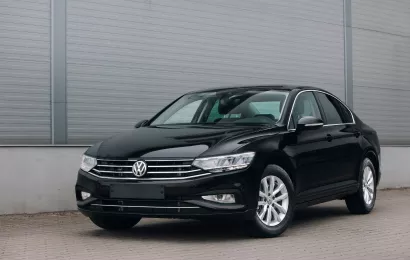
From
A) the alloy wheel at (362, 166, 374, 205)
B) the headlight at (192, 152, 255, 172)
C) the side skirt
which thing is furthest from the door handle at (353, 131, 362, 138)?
the headlight at (192, 152, 255, 172)

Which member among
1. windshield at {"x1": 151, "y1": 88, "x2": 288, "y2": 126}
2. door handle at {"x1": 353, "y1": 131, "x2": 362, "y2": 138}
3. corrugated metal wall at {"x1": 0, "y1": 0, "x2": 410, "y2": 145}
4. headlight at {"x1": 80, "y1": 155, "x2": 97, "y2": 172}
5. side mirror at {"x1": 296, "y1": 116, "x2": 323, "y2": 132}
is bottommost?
headlight at {"x1": 80, "y1": 155, "x2": 97, "y2": 172}

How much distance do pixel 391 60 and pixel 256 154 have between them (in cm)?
975

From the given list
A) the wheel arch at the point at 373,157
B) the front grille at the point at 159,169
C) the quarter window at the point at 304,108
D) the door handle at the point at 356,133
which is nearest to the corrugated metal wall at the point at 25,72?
the front grille at the point at 159,169

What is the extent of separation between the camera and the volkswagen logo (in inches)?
263

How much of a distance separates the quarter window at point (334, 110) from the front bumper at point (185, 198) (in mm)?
2436

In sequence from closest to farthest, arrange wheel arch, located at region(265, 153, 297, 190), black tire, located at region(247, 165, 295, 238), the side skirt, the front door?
black tire, located at region(247, 165, 295, 238), wheel arch, located at region(265, 153, 297, 190), the front door, the side skirt

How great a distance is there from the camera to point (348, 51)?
47.9 feet

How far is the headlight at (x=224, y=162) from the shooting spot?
21.6ft

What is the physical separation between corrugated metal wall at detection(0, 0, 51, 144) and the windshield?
2.33 meters

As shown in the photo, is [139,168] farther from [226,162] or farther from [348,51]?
[348,51]

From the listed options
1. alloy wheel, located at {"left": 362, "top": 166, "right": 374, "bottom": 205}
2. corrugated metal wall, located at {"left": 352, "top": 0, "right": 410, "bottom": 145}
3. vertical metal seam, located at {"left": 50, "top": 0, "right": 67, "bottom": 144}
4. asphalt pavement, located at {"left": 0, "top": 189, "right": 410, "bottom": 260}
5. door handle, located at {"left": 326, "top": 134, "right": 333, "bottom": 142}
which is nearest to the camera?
asphalt pavement, located at {"left": 0, "top": 189, "right": 410, "bottom": 260}

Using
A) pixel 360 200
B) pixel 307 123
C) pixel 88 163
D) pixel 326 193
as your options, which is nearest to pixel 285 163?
pixel 307 123

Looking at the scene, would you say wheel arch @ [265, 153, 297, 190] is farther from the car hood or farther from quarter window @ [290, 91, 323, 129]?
quarter window @ [290, 91, 323, 129]

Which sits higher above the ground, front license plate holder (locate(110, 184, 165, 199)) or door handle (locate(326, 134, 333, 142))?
door handle (locate(326, 134, 333, 142))
